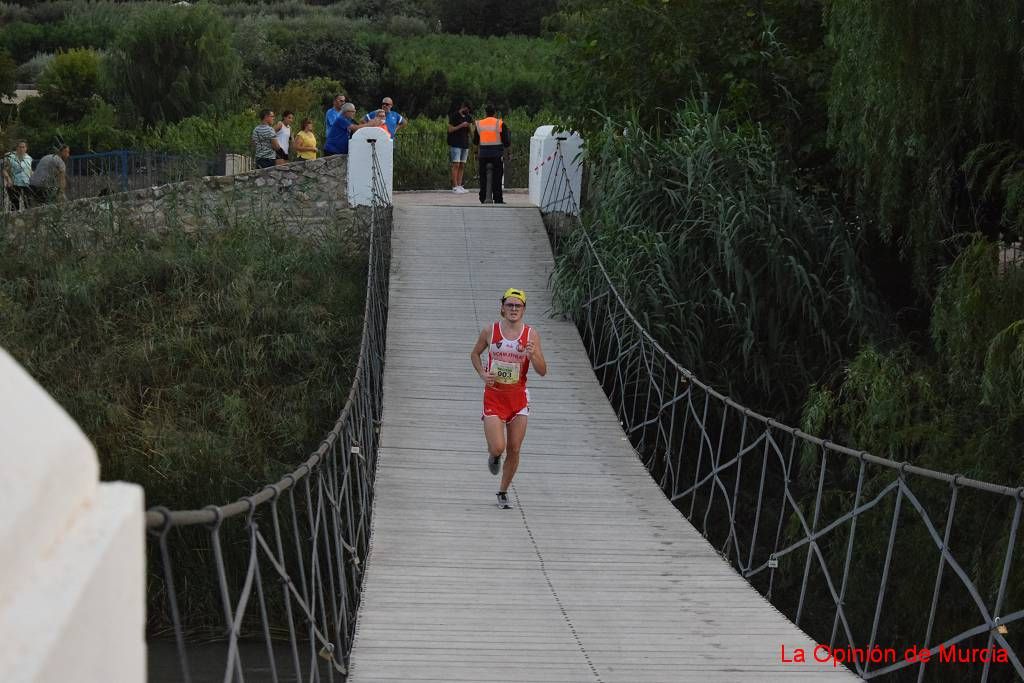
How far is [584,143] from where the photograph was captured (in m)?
13.4

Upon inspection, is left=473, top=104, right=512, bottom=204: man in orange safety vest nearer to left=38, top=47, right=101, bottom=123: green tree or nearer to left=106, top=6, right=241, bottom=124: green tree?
left=106, top=6, right=241, bottom=124: green tree

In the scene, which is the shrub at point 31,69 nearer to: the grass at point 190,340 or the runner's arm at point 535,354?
the grass at point 190,340

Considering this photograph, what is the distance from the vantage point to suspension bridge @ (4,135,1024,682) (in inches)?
203

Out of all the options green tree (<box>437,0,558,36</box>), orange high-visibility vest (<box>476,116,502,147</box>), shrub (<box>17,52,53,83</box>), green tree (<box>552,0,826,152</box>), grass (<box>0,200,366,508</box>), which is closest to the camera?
grass (<box>0,200,366,508</box>)

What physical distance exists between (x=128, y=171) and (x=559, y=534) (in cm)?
1208

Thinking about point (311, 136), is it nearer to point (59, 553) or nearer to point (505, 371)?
A: point (505, 371)

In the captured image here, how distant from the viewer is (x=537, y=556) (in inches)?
264

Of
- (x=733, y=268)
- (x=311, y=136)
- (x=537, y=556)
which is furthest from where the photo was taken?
(x=311, y=136)

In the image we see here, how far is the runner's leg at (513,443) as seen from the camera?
7199mm

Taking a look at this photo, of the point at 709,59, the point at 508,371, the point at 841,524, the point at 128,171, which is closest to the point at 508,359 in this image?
the point at 508,371

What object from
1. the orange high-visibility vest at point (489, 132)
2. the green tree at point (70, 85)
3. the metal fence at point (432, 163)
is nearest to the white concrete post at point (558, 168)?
the orange high-visibility vest at point (489, 132)

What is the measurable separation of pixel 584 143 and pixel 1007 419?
6861mm

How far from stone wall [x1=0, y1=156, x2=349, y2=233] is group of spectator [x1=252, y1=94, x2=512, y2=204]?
26.0 inches

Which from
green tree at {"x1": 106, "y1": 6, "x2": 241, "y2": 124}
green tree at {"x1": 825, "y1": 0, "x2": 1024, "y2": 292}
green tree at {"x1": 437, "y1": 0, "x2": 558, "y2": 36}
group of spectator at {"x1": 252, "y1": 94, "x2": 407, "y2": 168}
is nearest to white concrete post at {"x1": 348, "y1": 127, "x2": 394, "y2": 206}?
group of spectator at {"x1": 252, "y1": 94, "x2": 407, "y2": 168}
